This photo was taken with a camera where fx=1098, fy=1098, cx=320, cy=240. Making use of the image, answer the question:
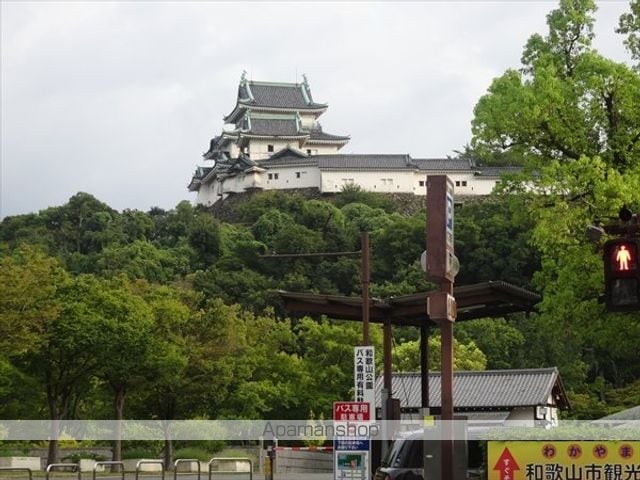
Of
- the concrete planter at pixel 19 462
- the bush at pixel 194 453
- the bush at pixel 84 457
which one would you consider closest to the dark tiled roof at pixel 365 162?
the bush at pixel 194 453

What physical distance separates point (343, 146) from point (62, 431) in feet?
270

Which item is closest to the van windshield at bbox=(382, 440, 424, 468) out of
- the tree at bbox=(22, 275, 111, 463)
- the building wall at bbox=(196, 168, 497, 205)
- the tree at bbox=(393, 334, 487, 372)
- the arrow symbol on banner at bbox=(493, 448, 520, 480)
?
the arrow symbol on banner at bbox=(493, 448, 520, 480)

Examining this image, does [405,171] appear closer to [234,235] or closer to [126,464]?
[234,235]

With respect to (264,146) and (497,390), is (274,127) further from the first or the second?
(497,390)

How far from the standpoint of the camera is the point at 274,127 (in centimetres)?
11856

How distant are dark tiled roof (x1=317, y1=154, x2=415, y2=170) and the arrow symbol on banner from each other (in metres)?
94.9

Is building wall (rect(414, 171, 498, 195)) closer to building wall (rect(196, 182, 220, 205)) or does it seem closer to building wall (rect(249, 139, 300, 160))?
building wall (rect(249, 139, 300, 160))

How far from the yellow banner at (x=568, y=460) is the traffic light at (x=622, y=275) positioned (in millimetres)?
3090

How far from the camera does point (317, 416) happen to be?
47188 millimetres

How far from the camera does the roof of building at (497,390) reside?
40906 mm

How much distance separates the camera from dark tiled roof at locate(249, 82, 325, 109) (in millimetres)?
120625

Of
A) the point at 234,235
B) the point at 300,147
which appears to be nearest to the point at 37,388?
the point at 234,235

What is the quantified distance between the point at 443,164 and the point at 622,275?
98530 millimetres

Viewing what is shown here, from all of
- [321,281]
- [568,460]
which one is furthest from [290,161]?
[568,460]
